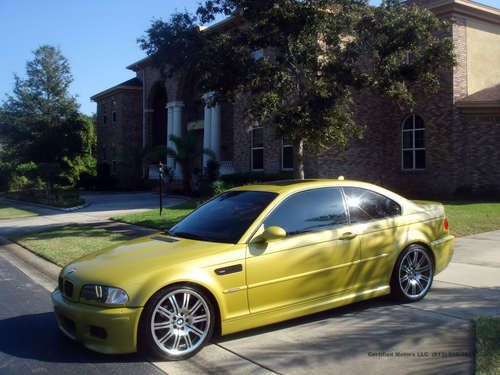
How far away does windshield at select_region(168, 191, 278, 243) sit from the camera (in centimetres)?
530

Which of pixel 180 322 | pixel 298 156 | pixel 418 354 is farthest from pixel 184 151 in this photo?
pixel 418 354

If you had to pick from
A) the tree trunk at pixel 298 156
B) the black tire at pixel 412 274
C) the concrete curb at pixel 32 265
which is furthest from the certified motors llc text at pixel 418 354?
the tree trunk at pixel 298 156

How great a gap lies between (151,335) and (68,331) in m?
0.87

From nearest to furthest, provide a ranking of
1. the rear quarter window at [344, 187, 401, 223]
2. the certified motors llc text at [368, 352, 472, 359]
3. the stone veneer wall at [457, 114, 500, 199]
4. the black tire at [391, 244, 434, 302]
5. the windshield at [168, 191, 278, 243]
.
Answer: the certified motors llc text at [368, 352, 472, 359] → the windshield at [168, 191, 278, 243] → the rear quarter window at [344, 187, 401, 223] → the black tire at [391, 244, 434, 302] → the stone veneer wall at [457, 114, 500, 199]

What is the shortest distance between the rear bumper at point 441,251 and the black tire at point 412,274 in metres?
0.11

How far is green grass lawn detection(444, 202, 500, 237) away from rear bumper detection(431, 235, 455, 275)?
5039 mm

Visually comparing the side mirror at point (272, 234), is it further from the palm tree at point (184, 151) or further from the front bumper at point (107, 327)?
the palm tree at point (184, 151)

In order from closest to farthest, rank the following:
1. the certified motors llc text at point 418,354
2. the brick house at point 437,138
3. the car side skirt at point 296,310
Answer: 1. the certified motors llc text at point 418,354
2. the car side skirt at point 296,310
3. the brick house at point 437,138

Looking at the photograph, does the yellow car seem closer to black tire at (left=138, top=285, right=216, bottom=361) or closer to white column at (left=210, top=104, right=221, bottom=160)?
black tire at (left=138, top=285, right=216, bottom=361)

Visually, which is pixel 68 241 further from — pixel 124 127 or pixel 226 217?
pixel 124 127

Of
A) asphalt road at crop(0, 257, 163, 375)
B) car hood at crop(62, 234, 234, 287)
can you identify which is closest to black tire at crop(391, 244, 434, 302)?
car hood at crop(62, 234, 234, 287)

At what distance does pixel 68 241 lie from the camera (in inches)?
472

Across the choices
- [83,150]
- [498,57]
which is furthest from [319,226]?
[83,150]

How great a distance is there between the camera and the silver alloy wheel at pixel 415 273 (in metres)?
6.13
